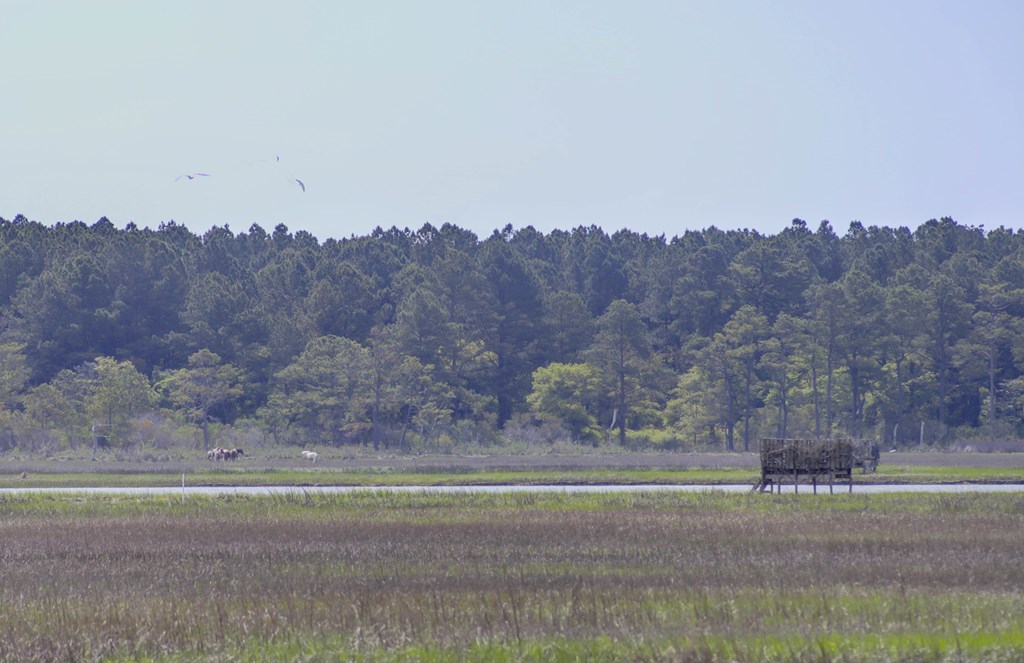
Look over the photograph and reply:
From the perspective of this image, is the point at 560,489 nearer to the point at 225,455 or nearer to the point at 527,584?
the point at 527,584

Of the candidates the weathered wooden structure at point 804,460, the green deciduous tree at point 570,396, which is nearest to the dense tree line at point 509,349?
the green deciduous tree at point 570,396

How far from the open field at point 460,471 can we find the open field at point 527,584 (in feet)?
67.1

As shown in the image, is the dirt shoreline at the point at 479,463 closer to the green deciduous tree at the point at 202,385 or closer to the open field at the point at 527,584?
the green deciduous tree at the point at 202,385

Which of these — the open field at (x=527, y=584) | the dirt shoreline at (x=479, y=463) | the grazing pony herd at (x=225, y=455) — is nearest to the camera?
the open field at (x=527, y=584)

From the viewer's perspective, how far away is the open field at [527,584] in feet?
60.7

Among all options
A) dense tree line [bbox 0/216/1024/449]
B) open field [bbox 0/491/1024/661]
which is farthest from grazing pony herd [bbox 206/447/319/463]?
open field [bbox 0/491/1024/661]

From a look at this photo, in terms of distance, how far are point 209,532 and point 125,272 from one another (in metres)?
97.5

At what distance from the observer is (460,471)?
235ft

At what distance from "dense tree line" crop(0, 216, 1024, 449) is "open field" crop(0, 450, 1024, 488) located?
16.3 metres

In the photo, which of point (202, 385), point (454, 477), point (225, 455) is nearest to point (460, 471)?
point (454, 477)

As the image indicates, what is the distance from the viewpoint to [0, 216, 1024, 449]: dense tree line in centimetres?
10919

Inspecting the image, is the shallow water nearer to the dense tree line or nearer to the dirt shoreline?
the dirt shoreline

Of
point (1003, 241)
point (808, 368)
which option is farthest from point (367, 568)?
point (1003, 241)

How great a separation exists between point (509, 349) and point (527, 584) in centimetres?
9809
